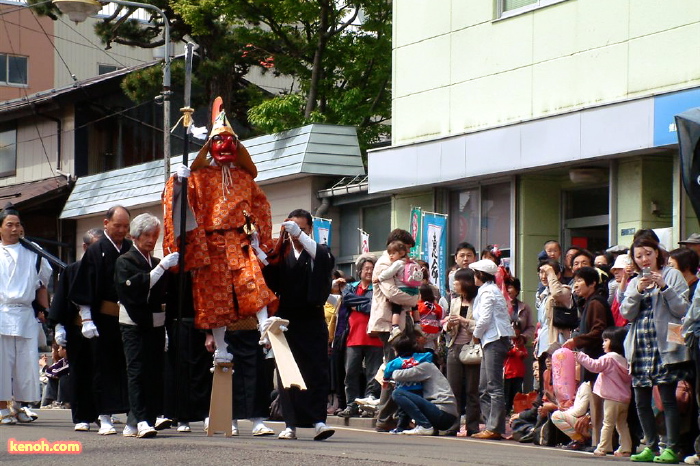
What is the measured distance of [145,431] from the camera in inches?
421

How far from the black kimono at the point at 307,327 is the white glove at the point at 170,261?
2.98ft

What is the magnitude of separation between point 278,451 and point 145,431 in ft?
6.67

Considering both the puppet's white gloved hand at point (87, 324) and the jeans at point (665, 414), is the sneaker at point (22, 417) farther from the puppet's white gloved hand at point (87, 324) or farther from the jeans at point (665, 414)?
the jeans at point (665, 414)

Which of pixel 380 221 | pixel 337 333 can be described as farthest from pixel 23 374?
pixel 380 221

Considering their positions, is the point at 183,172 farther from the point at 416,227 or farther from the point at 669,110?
the point at 416,227

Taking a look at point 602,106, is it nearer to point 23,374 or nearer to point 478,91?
point 478,91

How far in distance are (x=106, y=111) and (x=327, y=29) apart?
8.27m

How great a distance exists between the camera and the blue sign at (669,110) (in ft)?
47.2

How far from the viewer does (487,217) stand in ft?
60.8

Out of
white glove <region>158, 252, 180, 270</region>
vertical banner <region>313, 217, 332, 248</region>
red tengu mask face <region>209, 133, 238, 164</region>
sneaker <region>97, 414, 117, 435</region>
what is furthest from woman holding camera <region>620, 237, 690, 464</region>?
vertical banner <region>313, 217, 332, 248</region>

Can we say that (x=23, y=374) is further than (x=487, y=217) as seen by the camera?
No

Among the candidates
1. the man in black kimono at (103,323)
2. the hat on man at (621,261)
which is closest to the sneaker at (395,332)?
the hat on man at (621,261)

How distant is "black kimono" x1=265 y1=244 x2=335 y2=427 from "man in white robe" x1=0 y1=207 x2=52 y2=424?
356cm

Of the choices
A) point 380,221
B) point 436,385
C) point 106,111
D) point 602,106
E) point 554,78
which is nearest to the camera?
point 436,385
